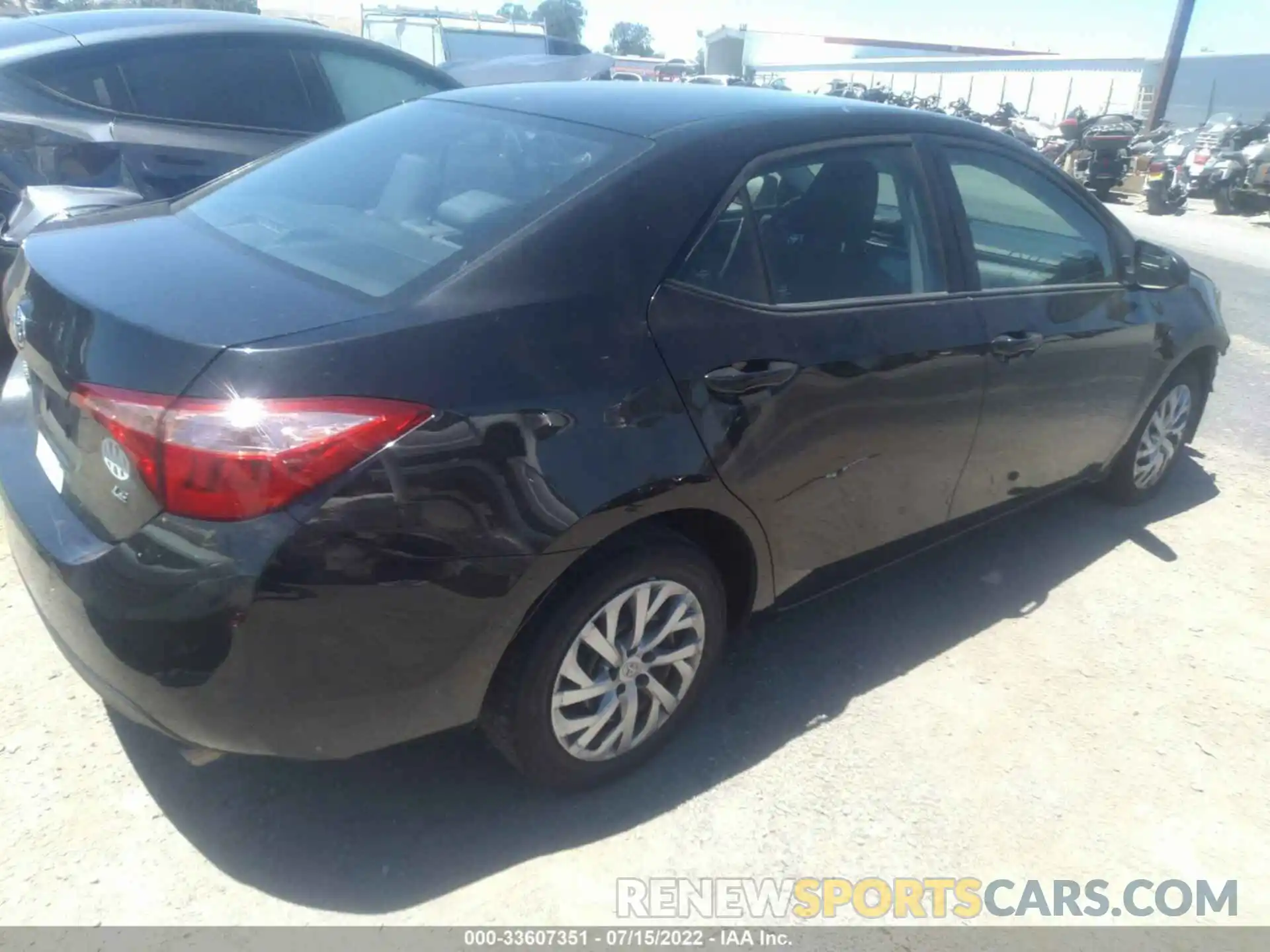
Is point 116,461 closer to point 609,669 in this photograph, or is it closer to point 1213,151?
point 609,669

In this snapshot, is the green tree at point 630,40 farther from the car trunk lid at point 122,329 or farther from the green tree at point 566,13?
the car trunk lid at point 122,329

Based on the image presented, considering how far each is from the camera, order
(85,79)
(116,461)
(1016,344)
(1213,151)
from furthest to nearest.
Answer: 1. (1213,151)
2. (85,79)
3. (1016,344)
4. (116,461)

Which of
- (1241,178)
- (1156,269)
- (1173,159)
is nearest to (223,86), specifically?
(1156,269)

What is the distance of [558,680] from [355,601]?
1.99 ft

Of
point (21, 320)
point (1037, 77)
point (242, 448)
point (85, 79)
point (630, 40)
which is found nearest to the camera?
point (242, 448)

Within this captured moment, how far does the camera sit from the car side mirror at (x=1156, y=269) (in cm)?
398

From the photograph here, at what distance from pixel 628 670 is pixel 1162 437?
10.5 feet

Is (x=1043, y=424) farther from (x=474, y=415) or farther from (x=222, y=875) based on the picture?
(x=222, y=875)

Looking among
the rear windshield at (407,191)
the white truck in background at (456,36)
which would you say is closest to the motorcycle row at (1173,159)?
the white truck in background at (456,36)

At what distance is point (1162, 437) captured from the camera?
4547mm

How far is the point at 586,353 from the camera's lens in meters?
2.24

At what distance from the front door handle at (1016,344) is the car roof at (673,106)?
2.28 ft

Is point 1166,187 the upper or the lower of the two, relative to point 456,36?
lower

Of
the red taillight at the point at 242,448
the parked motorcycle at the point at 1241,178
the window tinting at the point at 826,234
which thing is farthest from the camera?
the parked motorcycle at the point at 1241,178
